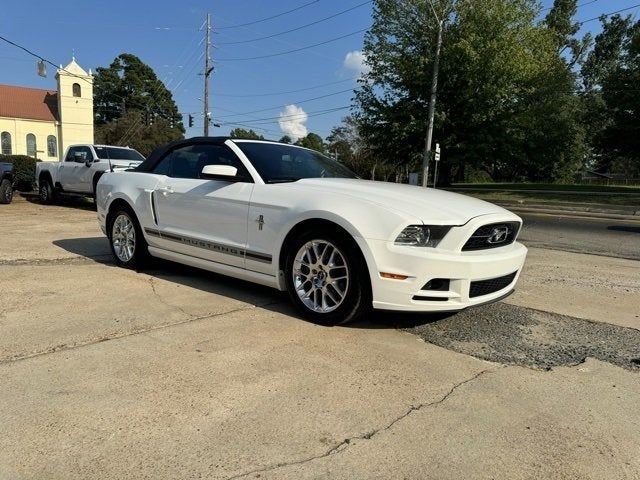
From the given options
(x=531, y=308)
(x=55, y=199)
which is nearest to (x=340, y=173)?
(x=531, y=308)

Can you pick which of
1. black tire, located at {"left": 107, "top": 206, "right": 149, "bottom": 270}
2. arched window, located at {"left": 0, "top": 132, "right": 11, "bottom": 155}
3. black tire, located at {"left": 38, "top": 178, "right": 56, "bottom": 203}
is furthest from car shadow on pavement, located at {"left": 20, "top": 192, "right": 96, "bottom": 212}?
arched window, located at {"left": 0, "top": 132, "right": 11, "bottom": 155}

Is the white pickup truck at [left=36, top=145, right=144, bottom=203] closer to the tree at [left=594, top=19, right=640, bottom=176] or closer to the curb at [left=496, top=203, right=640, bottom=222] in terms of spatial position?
the curb at [left=496, top=203, right=640, bottom=222]

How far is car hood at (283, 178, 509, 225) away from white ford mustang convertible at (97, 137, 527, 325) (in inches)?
0.4

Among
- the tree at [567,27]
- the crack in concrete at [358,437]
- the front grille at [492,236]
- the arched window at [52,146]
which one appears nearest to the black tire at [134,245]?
the front grille at [492,236]

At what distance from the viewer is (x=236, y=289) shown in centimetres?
519

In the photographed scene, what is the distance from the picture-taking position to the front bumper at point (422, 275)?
3646mm

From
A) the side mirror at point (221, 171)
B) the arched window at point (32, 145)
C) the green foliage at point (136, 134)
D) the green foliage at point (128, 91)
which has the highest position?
the green foliage at point (128, 91)

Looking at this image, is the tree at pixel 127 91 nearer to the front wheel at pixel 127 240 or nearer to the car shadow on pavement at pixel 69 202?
the car shadow on pavement at pixel 69 202

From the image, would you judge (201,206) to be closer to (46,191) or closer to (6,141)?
(46,191)

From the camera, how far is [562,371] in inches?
133

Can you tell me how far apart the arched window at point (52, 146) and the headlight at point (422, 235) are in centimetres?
7240

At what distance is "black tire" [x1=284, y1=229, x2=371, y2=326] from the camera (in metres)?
3.84

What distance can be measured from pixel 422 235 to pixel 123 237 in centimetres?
389

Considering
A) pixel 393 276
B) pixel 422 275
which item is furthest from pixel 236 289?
pixel 422 275
